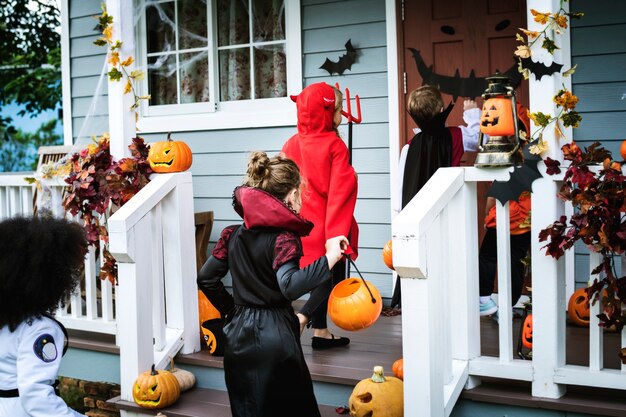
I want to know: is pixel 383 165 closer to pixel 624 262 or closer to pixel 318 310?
pixel 318 310

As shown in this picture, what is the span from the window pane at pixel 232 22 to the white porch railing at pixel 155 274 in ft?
7.36

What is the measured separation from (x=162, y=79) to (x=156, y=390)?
361 cm

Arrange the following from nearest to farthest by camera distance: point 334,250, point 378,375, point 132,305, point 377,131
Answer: point 334,250 < point 378,375 < point 132,305 < point 377,131

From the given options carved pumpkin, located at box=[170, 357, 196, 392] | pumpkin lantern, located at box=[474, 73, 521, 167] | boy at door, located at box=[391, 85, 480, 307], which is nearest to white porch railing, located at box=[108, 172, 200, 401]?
carved pumpkin, located at box=[170, 357, 196, 392]

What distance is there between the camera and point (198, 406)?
435 centimetres

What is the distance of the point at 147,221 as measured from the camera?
4.59m

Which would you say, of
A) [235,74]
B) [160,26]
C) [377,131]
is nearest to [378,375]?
[377,131]

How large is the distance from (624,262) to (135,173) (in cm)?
293

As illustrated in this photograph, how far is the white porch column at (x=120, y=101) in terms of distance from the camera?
5.01 meters

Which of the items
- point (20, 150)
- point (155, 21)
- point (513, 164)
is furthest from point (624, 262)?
point (20, 150)

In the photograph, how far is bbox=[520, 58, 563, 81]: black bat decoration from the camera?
3.61m

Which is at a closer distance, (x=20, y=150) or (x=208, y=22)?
(x=208, y=22)

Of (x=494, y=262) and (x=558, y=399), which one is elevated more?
(x=494, y=262)

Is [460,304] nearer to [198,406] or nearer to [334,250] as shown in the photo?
[334,250]
